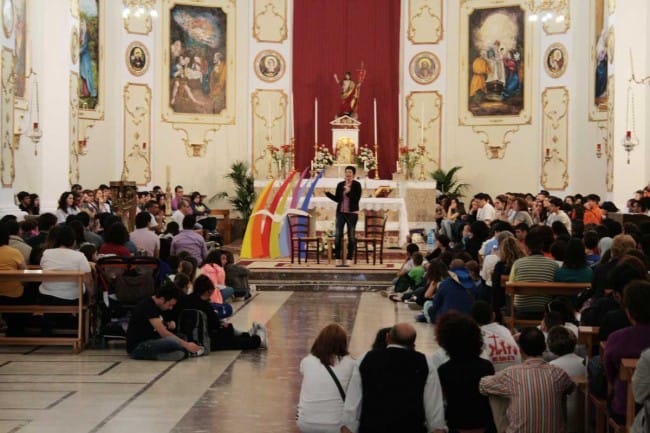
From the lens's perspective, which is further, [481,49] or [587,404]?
[481,49]

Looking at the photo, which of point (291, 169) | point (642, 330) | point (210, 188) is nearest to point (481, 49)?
point (291, 169)

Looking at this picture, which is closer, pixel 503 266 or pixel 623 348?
pixel 623 348

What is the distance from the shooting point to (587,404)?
22.9 feet

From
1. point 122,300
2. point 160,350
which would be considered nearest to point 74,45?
point 122,300

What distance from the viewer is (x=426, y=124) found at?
27359 mm

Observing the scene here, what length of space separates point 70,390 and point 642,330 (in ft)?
16.2

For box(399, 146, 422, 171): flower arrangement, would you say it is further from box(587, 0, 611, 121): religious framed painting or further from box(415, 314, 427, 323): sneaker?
box(415, 314, 427, 323): sneaker

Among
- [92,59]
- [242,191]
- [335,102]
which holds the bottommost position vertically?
[242,191]

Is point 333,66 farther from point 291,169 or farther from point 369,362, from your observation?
point 369,362

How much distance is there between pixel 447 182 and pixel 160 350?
16801mm

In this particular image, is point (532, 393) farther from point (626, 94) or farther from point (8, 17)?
point (626, 94)

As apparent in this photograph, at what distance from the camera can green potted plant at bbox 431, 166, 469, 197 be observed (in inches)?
1033

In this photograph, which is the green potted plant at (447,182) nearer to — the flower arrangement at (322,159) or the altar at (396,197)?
the altar at (396,197)

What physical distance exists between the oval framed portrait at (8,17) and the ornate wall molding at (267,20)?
34.6 feet
